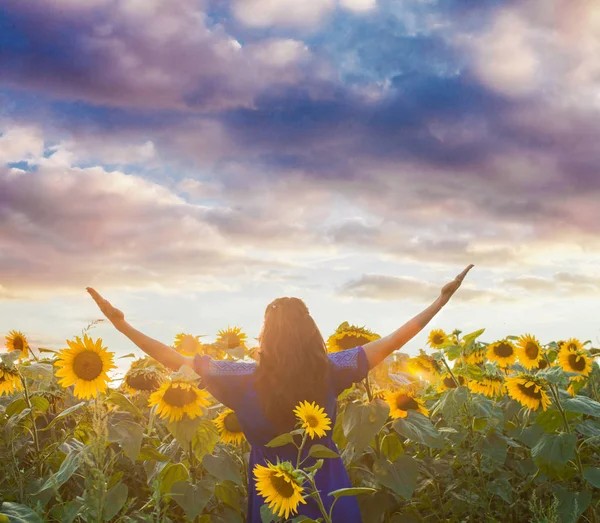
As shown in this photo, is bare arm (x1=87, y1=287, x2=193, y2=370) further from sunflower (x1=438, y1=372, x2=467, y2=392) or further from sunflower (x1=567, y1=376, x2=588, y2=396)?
sunflower (x1=567, y1=376, x2=588, y2=396)

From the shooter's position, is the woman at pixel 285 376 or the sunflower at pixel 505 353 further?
the sunflower at pixel 505 353

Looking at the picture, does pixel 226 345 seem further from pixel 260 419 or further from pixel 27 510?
pixel 27 510

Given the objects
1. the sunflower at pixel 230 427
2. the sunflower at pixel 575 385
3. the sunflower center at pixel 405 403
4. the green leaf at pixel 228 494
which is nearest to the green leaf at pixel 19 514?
the green leaf at pixel 228 494

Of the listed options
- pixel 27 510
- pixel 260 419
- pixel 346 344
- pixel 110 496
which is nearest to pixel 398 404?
pixel 346 344

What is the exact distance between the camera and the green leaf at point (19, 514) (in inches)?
124

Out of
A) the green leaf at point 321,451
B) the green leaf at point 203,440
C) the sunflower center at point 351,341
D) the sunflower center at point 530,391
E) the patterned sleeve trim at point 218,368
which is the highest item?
the sunflower center at point 351,341

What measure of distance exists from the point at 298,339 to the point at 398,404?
850 mm

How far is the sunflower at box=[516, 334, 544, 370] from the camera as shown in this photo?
6633mm

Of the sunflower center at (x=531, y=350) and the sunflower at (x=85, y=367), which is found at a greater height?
the sunflower center at (x=531, y=350)

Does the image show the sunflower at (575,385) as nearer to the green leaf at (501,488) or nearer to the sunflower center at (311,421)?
the green leaf at (501,488)

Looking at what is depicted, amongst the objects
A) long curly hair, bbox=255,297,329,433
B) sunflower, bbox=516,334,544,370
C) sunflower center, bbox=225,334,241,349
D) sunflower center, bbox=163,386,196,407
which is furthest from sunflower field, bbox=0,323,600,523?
sunflower, bbox=516,334,544,370

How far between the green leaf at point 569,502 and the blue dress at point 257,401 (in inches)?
58.0

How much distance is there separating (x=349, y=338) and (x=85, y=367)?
1.80m

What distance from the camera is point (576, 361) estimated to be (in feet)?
22.9
